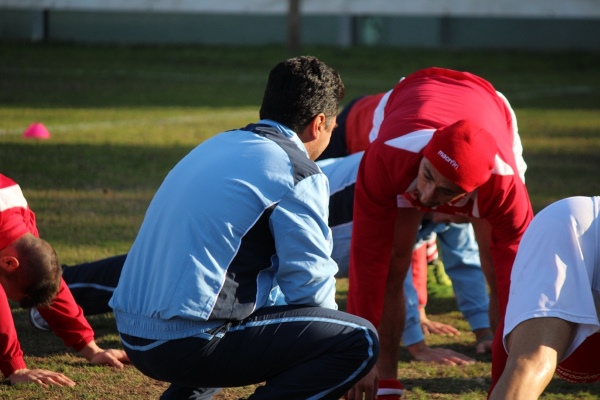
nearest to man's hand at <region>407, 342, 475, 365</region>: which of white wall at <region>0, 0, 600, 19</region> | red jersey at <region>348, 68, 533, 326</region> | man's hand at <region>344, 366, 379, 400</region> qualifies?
red jersey at <region>348, 68, 533, 326</region>

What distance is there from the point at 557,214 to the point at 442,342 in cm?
220

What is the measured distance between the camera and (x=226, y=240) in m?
3.05

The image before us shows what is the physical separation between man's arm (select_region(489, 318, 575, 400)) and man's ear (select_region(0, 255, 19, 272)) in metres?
1.80

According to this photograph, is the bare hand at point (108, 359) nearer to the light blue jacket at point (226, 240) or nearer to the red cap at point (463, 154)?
the light blue jacket at point (226, 240)

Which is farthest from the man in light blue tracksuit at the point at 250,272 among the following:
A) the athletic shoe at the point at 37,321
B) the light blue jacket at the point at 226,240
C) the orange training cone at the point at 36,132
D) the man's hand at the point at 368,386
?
the orange training cone at the point at 36,132

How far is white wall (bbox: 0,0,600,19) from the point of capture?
2186cm

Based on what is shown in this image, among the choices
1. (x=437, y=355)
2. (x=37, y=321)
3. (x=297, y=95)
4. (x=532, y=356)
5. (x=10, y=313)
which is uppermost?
(x=297, y=95)

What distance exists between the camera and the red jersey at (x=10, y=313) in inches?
142

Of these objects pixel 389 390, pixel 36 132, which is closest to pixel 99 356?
pixel 389 390

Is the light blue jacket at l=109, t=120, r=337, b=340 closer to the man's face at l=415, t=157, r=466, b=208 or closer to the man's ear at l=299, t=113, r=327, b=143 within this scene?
the man's ear at l=299, t=113, r=327, b=143

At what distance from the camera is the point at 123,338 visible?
324 cm

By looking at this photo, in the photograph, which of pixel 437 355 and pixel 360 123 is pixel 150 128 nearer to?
pixel 360 123

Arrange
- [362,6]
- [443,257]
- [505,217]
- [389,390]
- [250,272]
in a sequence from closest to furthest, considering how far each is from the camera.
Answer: [250,272] → [505,217] → [389,390] → [443,257] → [362,6]

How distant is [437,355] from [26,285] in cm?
209
